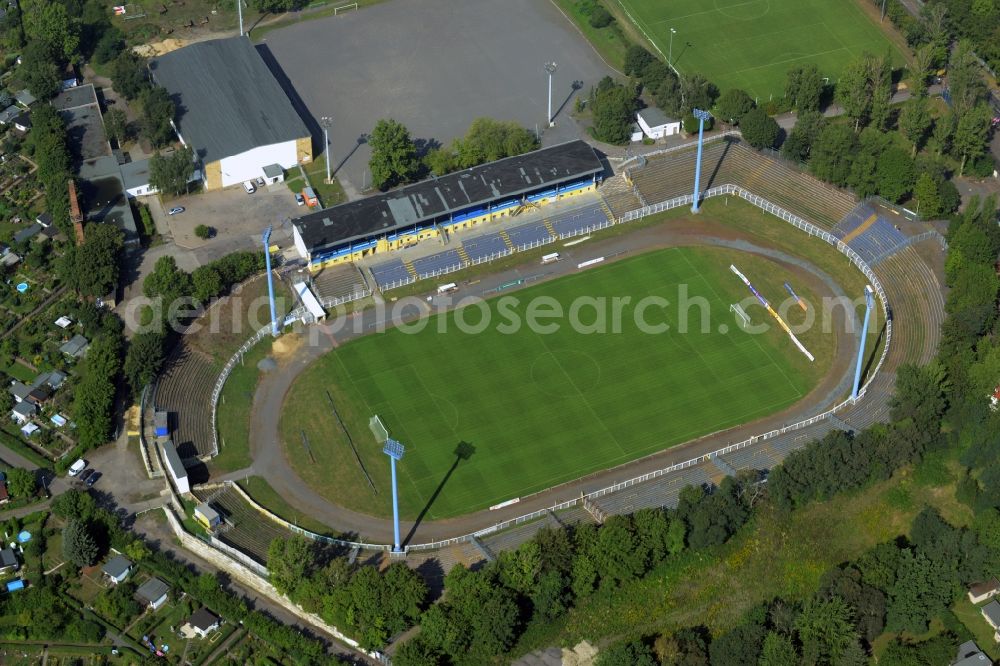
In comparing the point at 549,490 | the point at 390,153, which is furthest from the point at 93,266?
the point at 549,490

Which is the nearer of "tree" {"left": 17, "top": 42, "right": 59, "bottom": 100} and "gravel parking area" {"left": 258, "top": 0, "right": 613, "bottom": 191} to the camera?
"gravel parking area" {"left": 258, "top": 0, "right": 613, "bottom": 191}

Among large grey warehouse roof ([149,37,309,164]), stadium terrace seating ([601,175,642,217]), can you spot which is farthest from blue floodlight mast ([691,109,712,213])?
large grey warehouse roof ([149,37,309,164])

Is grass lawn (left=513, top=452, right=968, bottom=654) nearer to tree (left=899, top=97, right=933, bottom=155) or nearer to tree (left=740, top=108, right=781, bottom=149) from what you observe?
tree (left=740, top=108, right=781, bottom=149)

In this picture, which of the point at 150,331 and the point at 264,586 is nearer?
the point at 264,586

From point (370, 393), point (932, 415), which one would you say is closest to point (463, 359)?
point (370, 393)

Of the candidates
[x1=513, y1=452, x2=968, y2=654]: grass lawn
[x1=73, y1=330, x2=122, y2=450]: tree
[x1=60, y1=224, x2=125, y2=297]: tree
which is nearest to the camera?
[x1=513, y1=452, x2=968, y2=654]: grass lawn

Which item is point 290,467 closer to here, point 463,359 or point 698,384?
point 463,359
